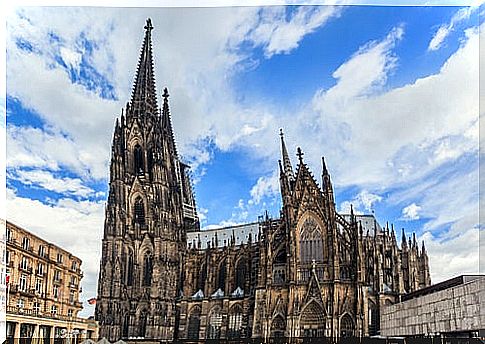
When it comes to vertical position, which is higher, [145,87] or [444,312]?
[145,87]

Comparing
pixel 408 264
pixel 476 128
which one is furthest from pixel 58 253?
pixel 476 128

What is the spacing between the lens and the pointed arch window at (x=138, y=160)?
31781mm

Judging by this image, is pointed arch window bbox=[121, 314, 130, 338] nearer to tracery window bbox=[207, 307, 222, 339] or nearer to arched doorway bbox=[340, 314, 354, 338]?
tracery window bbox=[207, 307, 222, 339]

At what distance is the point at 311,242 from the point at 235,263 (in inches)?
215

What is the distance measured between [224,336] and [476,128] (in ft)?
59.6

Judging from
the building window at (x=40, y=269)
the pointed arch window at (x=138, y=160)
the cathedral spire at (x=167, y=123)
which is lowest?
the building window at (x=40, y=269)

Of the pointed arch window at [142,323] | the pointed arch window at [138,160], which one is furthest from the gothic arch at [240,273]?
the pointed arch window at [138,160]

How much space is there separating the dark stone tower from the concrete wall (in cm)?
1375

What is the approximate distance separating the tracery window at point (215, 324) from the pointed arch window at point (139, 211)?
634 cm

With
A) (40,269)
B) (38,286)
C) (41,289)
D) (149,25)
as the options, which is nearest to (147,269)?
(41,289)

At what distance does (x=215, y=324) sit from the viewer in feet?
90.7

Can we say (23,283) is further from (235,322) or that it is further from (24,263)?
(235,322)

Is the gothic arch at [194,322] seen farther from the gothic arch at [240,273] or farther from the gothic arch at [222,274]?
the gothic arch at [240,273]

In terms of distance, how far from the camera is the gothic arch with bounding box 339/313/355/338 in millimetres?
23266
